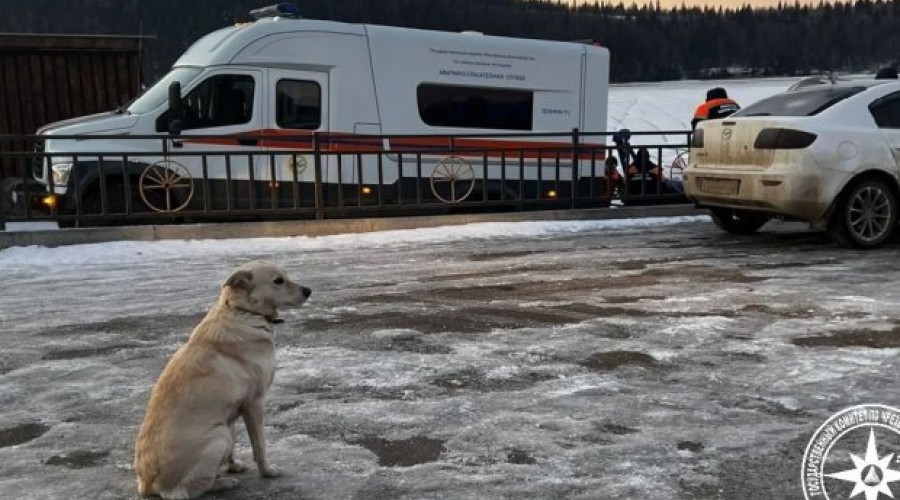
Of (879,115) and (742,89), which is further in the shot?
(742,89)

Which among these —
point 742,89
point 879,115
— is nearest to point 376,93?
point 879,115

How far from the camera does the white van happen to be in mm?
10117

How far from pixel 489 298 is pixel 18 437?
3665 millimetres

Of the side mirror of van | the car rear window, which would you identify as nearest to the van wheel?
the side mirror of van

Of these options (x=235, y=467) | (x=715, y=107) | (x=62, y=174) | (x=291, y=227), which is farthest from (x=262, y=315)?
(x=715, y=107)

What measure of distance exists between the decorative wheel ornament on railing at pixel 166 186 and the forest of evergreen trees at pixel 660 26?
135 ft

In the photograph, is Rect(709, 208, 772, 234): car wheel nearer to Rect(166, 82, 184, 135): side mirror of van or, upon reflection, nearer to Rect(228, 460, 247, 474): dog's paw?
Rect(166, 82, 184, 135): side mirror of van

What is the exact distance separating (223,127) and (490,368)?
790 centimetres

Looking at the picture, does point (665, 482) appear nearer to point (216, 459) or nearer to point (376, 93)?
point (216, 459)

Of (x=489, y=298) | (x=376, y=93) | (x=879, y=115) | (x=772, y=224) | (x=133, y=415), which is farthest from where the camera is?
(x=376, y=93)

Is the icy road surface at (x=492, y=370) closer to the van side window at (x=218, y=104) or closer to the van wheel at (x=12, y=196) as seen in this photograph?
the van wheel at (x=12, y=196)

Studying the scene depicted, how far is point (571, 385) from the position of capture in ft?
13.7

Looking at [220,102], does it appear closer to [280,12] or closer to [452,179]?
[280,12]

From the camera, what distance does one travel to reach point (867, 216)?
8297 millimetres
